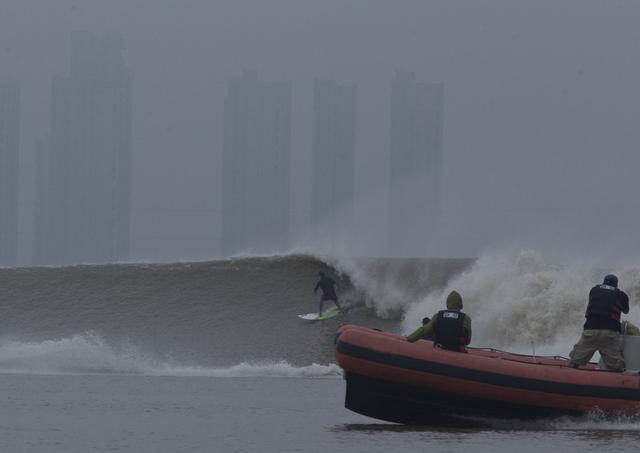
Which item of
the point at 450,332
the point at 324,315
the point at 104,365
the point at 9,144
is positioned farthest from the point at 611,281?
the point at 9,144

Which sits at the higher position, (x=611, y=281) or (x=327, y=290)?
(x=611, y=281)

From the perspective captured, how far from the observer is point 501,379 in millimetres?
12734

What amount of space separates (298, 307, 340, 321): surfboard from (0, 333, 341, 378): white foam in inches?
154

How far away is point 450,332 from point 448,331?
0.02 m

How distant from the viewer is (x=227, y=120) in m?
98.9

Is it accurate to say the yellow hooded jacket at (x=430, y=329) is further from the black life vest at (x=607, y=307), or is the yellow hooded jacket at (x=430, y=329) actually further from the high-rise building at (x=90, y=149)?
the high-rise building at (x=90, y=149)

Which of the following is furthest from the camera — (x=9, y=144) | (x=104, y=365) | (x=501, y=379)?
(x=9, y=144)

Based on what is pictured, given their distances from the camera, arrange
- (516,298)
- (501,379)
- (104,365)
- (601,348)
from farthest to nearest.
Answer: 1. (516,298)
2. (104,365)
3. (601,348)
4. (501,379)

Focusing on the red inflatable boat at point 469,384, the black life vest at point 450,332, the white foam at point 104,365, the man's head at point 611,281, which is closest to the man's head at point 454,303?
the black life vest at point 450,332

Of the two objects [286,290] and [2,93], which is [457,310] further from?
[2,93]

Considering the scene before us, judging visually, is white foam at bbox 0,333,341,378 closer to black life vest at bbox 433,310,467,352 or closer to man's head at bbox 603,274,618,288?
black life vest at bbox 433,310,467,352

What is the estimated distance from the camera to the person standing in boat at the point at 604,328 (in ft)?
43.6

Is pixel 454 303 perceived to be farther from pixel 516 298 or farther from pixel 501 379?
pixel 516 298

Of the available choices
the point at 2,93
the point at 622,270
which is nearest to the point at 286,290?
the point at 622,270
